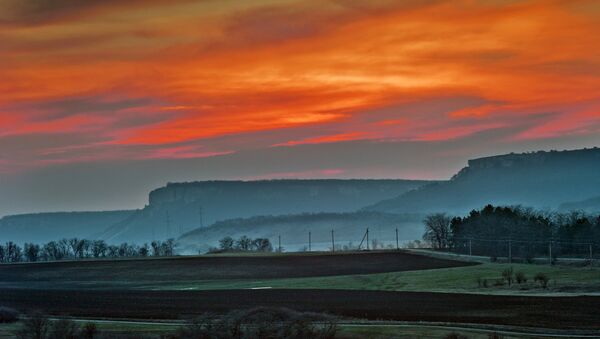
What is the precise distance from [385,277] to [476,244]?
35316 millimetres

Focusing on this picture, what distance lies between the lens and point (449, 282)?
95562mm

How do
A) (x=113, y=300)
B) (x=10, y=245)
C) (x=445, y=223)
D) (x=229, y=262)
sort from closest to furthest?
1. (x=113, y=300)
2. (x=229, y=262)
3. (x=445, y=223)
4. (x=10, y=245)

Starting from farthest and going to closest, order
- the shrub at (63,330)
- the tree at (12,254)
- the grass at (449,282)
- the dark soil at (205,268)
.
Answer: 1. the tree at (12,254)
2. the dark soil at (205,268)
3. the grass at (449,282)
4. the shrub at (63,330)

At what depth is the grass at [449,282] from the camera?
272ft

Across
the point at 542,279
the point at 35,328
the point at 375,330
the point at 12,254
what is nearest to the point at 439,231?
the point at 12,254

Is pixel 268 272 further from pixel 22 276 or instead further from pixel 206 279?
pixel 22 276

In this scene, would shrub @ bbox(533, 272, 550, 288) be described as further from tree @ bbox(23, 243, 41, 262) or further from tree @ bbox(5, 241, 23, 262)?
tree @ bbox(5, 241, 23, 262)

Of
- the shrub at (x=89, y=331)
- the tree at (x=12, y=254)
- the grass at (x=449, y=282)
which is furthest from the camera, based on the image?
the tree at (x=12, y=254)

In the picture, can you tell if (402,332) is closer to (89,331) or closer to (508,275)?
(89,331)

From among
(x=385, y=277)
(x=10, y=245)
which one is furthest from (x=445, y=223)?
(x=10, y=245)

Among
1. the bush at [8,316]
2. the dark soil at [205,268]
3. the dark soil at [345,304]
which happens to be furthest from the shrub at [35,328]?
the dark soil at [205,268]

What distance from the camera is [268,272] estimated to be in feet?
438

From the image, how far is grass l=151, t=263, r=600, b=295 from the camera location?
8281cm

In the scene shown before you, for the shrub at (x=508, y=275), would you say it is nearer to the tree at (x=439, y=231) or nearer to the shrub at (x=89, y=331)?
the shrub at (x=89, y=331)
